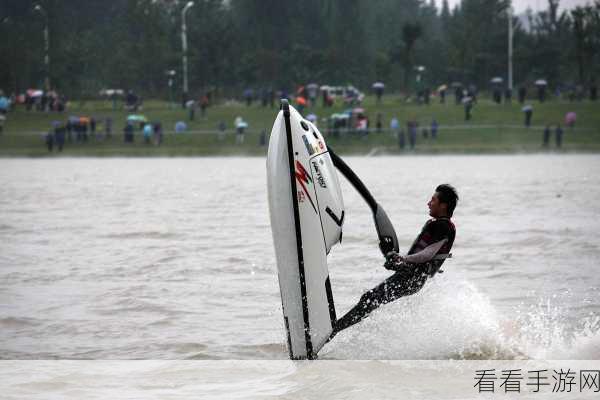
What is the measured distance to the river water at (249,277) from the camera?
29.8ft

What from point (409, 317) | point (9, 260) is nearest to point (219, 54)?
point (9, 260)

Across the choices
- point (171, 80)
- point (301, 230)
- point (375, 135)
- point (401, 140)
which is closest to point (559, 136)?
point (401, 140)

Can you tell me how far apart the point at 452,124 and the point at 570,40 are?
27.9 m

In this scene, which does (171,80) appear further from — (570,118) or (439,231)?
(439,231)

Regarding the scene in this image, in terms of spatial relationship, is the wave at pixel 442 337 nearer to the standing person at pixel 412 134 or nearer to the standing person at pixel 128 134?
the standing person at pixel 412 134

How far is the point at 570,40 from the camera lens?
73.8m

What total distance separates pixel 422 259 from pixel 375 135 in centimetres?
3787

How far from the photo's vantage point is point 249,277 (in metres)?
13.3

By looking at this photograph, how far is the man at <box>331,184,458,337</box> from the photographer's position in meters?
8.22

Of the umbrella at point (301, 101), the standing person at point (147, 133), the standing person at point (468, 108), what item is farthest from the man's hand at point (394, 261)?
the umbrella at point (301, 101)

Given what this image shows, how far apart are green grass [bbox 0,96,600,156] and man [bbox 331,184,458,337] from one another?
35.2 m

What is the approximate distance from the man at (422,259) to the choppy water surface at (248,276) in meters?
0.21

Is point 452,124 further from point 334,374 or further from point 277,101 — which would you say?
point 334,374

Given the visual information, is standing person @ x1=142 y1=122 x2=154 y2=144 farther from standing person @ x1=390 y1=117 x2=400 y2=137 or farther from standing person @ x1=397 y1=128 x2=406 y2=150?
standing person @ x1=397 y1=128 x2=406 y2=150
